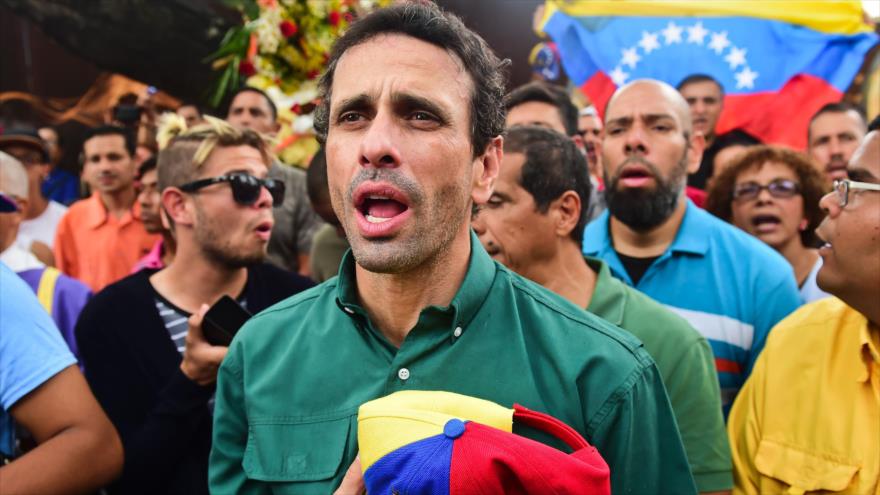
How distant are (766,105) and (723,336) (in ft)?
14.4

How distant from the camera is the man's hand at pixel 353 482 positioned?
188cm

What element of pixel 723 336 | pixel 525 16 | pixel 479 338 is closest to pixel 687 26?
pixel 525 16

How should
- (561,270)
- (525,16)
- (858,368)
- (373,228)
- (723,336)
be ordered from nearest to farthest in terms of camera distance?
1. (373,228)
2. (858,368)
3. (561,270)
4. (723,336)
5. (525,16)

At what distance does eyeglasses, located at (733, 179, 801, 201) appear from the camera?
4746 mm

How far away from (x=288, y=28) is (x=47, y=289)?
3.17 meters

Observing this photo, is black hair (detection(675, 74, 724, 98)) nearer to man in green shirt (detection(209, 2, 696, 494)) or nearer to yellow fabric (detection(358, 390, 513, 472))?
man in green shirt (detection(209, 2, 696, 494))

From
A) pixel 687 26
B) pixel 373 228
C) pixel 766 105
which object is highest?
pixel 687 26

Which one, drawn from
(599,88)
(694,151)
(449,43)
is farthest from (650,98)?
(599,88)

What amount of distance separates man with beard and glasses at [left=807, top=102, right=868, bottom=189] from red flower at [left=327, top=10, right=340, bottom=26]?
3.60m

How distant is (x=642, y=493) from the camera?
6.73 ft

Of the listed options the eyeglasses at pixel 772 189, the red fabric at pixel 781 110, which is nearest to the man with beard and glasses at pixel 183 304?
the eyeglasses at pixel 772 189

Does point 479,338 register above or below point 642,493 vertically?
above

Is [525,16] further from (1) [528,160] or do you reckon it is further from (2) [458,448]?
(2) [458,448]

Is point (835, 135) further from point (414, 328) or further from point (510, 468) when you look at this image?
point (510, 468)
